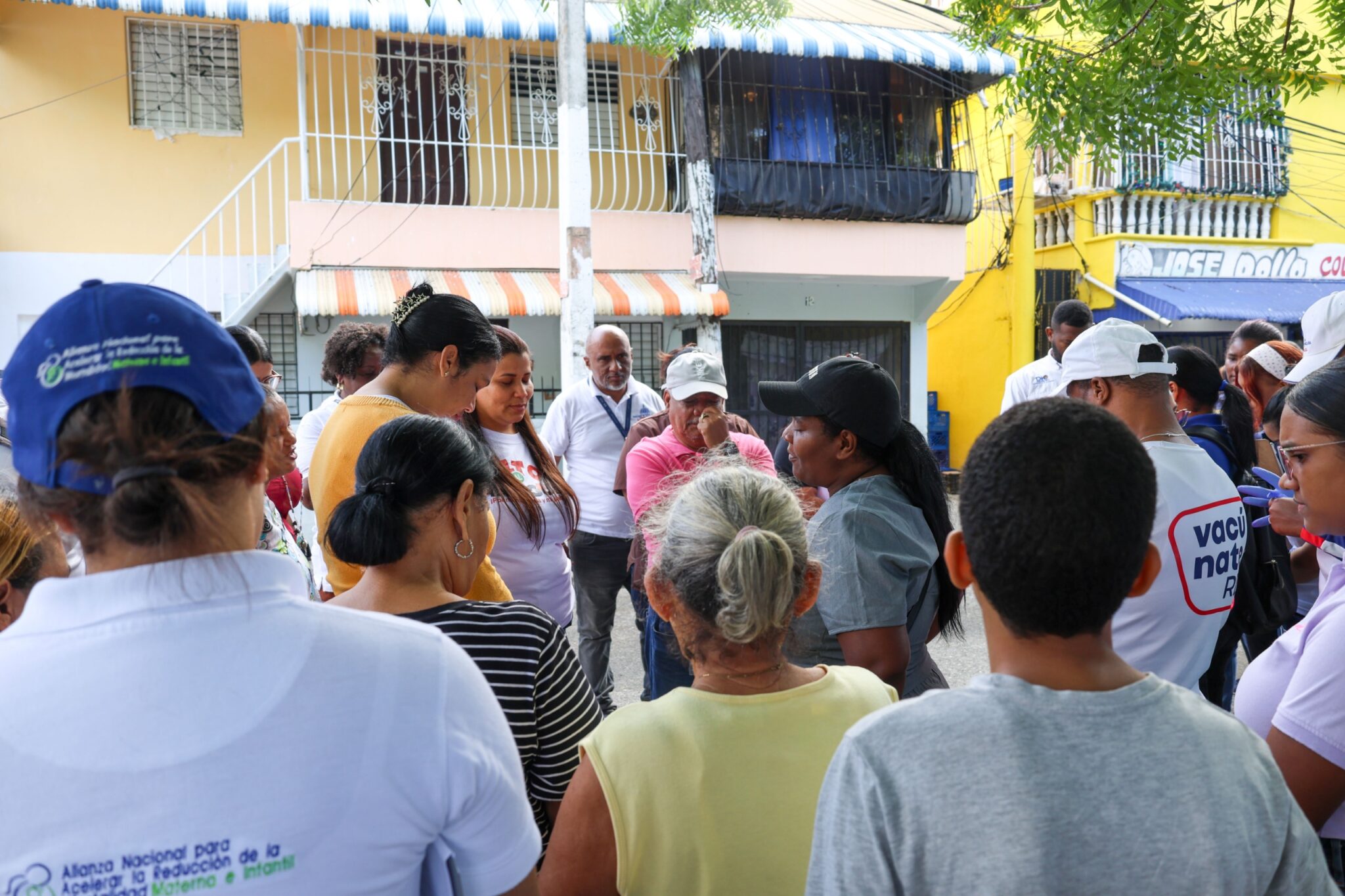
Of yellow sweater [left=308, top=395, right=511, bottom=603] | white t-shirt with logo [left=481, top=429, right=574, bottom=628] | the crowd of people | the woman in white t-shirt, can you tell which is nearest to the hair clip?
yellow sweater [left=308, top=395, right=511, bottom=603]

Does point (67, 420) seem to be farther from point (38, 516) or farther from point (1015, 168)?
point (1015, 168)

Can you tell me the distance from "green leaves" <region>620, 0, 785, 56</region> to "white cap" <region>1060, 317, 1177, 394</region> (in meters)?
5.19

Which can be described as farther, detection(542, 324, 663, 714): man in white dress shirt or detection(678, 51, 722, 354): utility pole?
detection(678, 51, 722, 354): utility pole

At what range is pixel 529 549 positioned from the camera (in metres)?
3.19

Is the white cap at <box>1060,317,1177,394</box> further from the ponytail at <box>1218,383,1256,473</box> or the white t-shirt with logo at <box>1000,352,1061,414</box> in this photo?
the white t-shirt with logo at <box>1000,352,1061,414</box>

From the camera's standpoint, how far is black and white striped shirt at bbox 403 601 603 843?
5.61 ft

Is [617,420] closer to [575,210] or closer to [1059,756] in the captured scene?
[575,210]

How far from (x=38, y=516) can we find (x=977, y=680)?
3.39 ft

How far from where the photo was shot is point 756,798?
4.70 feet

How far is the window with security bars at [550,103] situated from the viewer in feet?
32.4

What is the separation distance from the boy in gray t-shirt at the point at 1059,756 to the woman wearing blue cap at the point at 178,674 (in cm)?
46

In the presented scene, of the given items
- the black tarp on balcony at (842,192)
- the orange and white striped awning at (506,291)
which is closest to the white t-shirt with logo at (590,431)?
the orange and white striped awning at (506,291)

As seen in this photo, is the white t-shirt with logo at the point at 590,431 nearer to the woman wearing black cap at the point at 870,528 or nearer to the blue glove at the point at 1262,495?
the woman wearing black cap at the point at 870,528

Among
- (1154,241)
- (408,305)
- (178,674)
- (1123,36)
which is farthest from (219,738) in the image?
(1154,241)
